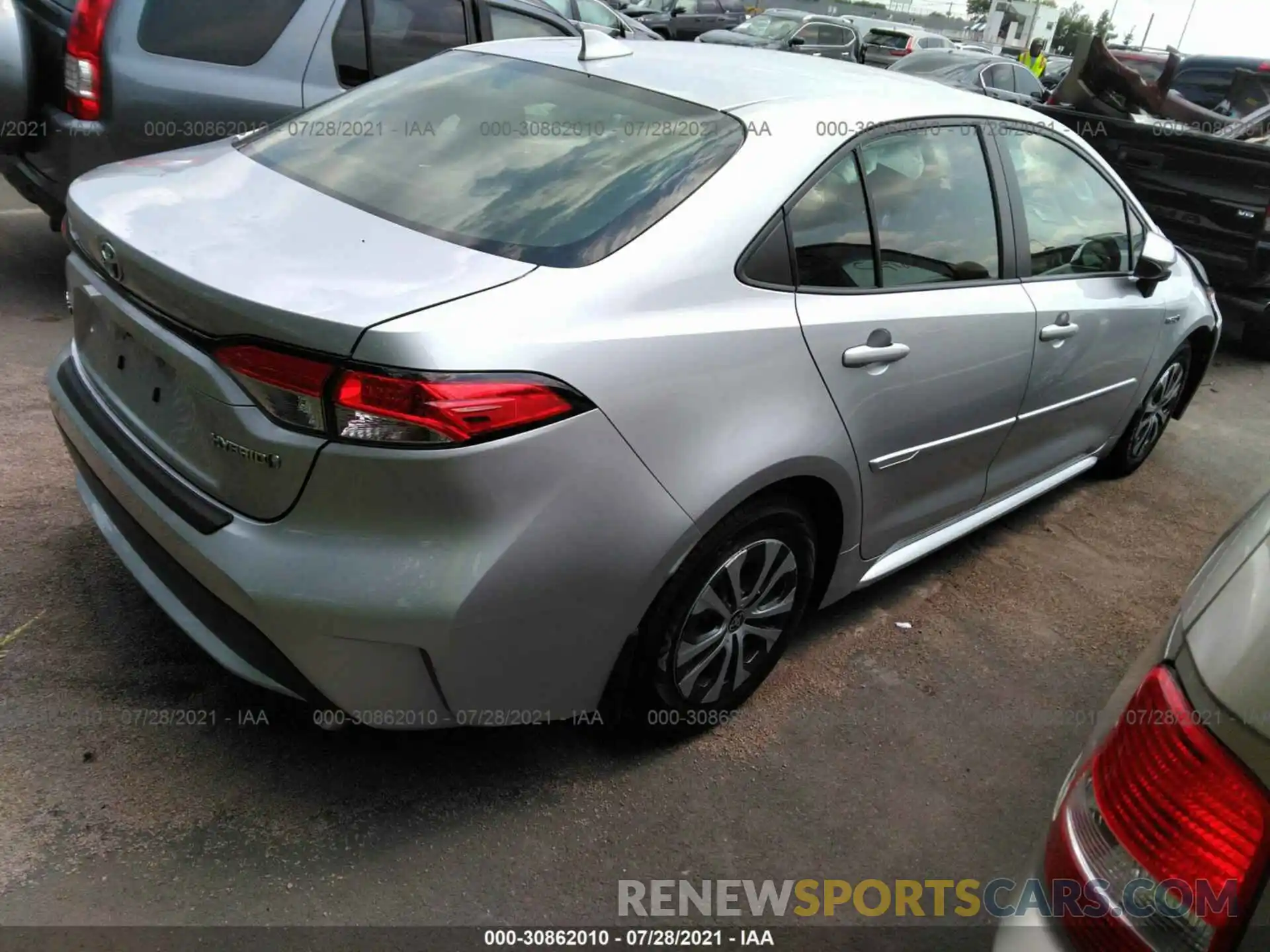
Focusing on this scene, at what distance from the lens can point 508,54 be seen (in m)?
3.07

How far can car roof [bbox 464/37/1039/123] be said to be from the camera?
2635mm

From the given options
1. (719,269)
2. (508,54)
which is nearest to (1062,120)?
(508,54)

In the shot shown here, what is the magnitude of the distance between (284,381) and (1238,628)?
62.0 inches

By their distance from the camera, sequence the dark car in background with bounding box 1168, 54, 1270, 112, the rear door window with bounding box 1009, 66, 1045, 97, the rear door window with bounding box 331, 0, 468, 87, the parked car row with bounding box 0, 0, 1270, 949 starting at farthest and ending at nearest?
the rear door window with bounding box 1009, 66, 1045, 97
the dark car in background with bounding box 1168, 54, 1270, 112
the rear door window with bounding box 331, 0, 468, 87
the parked car row with bounding box 0, 0, 1270, 949

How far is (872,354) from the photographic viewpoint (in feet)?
8.44

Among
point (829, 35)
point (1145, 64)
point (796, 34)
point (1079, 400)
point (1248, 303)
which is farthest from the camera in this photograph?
point (829, 35)

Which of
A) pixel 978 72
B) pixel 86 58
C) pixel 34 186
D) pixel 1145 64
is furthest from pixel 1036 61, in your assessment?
pixel 34 186

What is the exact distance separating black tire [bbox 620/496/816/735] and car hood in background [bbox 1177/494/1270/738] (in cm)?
106

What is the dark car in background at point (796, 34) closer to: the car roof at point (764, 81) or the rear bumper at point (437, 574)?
the car roof at point (764, 81)

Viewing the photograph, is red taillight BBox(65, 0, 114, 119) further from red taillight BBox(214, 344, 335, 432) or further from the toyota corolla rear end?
red taillight BBox(214, 344, 335, 432)

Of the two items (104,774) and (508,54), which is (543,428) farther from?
(508,54)

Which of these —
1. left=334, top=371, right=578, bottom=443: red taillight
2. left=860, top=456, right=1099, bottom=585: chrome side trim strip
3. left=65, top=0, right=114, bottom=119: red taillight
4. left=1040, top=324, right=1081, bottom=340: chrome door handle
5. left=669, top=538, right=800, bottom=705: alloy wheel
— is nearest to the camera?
left=334, top=371, right=578, bottom=443: red taillight

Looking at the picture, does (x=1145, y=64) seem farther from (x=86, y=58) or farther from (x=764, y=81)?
(x=86, y=58)

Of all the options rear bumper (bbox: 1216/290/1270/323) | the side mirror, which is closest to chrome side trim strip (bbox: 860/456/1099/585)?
the side mirror
